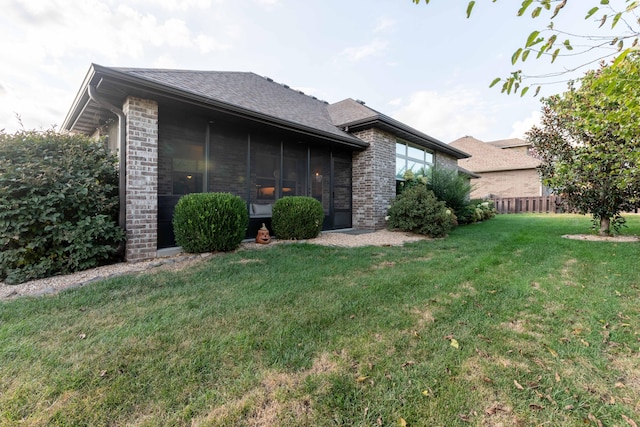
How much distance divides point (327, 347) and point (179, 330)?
1.23 metres

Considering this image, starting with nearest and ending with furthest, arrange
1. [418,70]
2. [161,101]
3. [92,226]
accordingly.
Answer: [92,226], [161,101], [418,70]

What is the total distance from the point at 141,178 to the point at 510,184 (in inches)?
899

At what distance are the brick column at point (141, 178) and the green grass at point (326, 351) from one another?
1.33 m

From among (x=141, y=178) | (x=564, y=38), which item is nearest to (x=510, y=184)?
(x=564, y=38)

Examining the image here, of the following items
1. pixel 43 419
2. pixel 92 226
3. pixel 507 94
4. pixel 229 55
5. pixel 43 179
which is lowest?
pixel 43 419

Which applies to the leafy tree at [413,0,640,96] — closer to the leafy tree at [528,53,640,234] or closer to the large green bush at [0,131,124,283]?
the leafy tree at [528,53,640,234]

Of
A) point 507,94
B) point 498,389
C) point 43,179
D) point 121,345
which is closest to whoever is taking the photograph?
point 498,389

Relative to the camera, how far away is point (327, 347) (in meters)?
1.93

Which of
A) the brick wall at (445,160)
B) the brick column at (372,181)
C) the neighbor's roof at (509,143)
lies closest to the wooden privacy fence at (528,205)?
the brick wall at (445,160)

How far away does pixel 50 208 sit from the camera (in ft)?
11.7

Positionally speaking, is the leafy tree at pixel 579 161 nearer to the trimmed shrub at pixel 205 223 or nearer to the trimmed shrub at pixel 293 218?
the trimmed shrub at pixel 293 218

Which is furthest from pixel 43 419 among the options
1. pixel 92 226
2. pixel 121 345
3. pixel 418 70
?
pixel 418 70

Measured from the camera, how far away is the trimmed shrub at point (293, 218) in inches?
244

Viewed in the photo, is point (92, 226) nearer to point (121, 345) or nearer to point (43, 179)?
point (43, 179)
